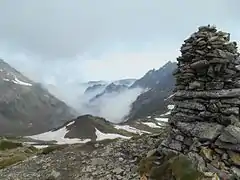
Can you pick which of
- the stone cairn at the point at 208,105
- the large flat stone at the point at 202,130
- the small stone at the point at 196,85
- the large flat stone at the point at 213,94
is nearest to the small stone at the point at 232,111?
the stone cairn at the point at 208,105

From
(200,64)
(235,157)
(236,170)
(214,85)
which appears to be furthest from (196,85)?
(236,170)

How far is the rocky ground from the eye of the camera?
111 ft

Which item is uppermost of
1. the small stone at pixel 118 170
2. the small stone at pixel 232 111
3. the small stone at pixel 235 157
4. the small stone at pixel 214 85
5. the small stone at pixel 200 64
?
the small stone at pixel 200 64

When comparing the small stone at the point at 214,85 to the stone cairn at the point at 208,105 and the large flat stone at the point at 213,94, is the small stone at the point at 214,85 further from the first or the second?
the large flat stone at the point at 213,94

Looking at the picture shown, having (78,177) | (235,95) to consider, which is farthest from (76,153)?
(235,95)

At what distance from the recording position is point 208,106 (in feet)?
98.7

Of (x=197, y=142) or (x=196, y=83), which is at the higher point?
(x=196, y=83)

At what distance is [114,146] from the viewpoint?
40688 mm

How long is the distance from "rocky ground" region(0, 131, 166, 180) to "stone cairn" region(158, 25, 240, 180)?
14.8 feet

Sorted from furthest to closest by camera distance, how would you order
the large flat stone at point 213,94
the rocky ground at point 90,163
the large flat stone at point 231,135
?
the rocky ground at point 90,163
the large flat stone at point 213,94
the large flat stone at point 231,135

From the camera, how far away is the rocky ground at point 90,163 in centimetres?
3381

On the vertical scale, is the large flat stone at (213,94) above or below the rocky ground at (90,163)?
above

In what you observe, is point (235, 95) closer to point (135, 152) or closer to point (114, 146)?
point (135, 152)

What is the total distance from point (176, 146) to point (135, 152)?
7.49 metres
